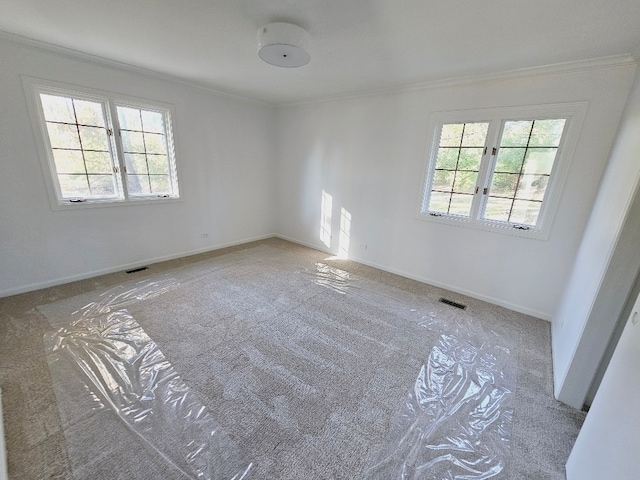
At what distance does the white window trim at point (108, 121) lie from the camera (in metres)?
2.67

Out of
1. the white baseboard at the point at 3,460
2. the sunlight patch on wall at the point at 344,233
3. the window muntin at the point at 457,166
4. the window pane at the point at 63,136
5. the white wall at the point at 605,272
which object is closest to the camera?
the white baseboard at the point at 3,460

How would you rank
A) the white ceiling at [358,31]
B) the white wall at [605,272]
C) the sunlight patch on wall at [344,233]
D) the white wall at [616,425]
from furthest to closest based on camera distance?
the sunlight patch on wall at [344,233]
the white ceiling at [358,31]
the white wall at [605,272]
the white wall at [616,425]

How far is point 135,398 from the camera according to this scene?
1690mm

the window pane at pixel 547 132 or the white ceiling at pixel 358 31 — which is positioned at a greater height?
the white ceiling at pixel 358 31

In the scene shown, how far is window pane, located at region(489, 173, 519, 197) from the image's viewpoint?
290 centimetres

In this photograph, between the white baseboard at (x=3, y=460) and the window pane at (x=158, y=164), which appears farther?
the window pane at (x=158, y=164)

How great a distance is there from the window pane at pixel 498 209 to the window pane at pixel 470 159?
1.42 ft

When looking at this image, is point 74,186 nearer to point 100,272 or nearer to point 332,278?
point 100,272

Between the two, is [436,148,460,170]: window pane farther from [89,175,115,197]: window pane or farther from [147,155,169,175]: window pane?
[89,175,115,197]: window pane

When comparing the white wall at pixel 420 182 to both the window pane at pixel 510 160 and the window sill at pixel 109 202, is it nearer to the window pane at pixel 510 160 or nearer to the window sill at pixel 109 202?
the window pane at pixel 510 160

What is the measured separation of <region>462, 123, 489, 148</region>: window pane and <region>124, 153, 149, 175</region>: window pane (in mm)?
4226

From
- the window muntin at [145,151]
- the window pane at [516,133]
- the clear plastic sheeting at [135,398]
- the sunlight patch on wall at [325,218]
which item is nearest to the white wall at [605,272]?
the window pane at [516,133]

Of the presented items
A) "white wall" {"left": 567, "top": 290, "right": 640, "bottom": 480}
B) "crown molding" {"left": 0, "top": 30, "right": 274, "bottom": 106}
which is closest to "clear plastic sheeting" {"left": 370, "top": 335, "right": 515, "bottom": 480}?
"white wall" {"left": 567, "top": 290, "right": 640, "bottom": 480}

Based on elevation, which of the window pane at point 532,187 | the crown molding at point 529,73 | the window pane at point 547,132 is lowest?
the window pane at point 532,187
